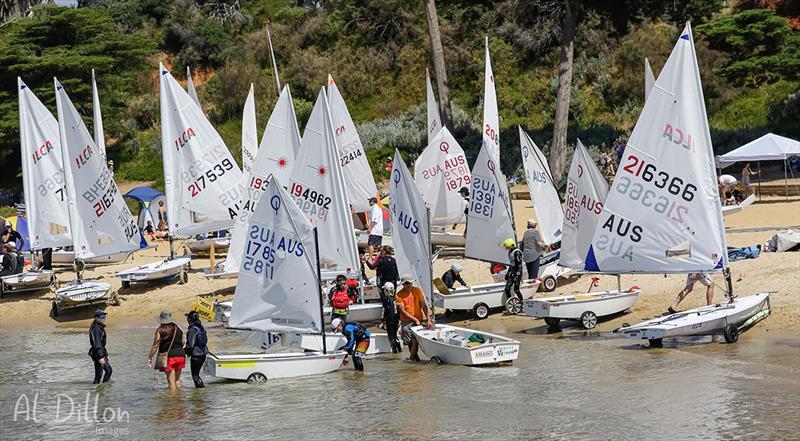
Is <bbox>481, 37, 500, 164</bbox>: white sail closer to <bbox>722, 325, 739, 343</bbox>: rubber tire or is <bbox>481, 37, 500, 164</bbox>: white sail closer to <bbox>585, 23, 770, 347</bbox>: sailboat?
<bbox>585, 23, 770, 347</bbox>: sailboat

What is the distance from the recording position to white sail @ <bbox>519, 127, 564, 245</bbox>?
25.4 metres

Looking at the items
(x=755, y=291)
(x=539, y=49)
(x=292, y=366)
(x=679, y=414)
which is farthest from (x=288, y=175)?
(x=539, y=49)

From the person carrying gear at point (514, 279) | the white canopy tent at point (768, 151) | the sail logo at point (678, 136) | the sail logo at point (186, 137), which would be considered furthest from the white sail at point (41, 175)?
the white canopy tent at point (768, 151)

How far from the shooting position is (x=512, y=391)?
53.1ft

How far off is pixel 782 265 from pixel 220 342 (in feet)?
35.1

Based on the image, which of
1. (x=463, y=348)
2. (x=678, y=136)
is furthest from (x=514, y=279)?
(x=678, y=136)

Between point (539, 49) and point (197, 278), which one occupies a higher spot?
point (539, 49)

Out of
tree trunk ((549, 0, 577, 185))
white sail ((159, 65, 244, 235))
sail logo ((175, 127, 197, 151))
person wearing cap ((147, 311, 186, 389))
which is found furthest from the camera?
tree trunk ((549, 0, 577, 185))

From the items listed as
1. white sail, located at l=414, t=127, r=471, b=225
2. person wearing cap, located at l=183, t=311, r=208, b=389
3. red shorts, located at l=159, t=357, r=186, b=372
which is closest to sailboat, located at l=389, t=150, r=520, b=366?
person wearing cap, located at l=183, t=311, r=208, b=389

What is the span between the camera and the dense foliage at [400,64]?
3975cm

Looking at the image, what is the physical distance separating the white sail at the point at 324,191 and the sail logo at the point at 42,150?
9004mm

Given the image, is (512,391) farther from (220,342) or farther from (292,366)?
(220,342)

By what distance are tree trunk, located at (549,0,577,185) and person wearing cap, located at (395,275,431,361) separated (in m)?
14.8

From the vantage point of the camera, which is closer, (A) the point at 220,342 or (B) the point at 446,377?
(B) the point at 446,377
